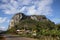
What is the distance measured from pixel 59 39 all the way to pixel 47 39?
1.77 m

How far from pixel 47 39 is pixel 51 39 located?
1.85ft

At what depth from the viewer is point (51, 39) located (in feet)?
83.1

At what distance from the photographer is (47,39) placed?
2558 centimetres

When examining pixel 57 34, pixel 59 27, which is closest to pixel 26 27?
pixel 59 27

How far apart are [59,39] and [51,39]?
142 cm

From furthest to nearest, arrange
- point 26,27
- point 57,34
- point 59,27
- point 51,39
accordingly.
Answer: point 26,27 < point 59,27 < point 57,34 < point 51,39

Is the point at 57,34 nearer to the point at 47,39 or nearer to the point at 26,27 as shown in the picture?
the point at 47,39

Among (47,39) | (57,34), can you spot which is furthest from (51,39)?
(57,34)

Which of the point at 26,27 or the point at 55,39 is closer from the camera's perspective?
the point at 55,39

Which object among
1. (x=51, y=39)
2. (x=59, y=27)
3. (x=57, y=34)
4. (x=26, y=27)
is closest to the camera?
(x=51, y=39)

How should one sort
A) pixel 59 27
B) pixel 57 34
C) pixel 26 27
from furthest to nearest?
1. pixel 26 27
2. pixel 59 27
3. pixel 57 34

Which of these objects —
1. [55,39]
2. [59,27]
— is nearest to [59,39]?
[55,39]

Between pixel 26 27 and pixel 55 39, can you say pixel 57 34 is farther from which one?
pixel 26 27

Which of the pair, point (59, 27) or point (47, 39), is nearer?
point (47, 39)
